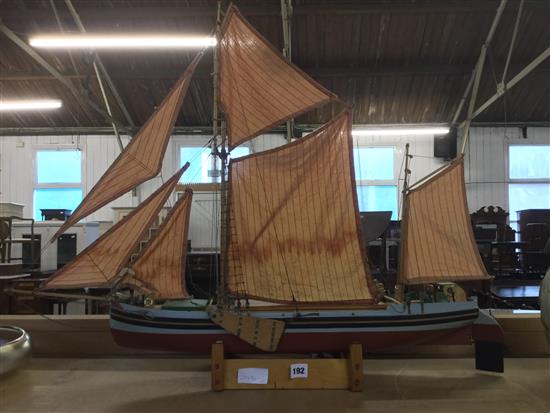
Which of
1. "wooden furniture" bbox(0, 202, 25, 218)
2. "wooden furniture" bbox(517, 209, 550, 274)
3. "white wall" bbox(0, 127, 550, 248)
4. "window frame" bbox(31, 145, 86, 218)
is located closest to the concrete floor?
"wooden furniture" bbox(0, 202, 25, 218)

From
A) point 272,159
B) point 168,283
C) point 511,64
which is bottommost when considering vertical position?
point 168,283

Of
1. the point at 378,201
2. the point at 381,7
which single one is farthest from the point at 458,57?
the point at 378,201

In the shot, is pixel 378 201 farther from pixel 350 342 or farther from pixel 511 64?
pixel 350 342

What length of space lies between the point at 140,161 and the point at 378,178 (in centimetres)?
765

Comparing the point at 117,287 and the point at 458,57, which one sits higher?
the point at 458,57

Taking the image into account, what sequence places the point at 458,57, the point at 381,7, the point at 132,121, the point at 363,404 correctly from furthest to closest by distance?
the point at 132,121 → the point at 458,57 → the point at 381,7 → the point at 363,404

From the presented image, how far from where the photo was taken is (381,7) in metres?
6.26

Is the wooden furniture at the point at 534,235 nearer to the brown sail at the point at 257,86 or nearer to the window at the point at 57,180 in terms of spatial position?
the brown sail at the point at 257,86

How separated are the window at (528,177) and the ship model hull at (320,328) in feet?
27.3

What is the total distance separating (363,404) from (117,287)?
1114mm

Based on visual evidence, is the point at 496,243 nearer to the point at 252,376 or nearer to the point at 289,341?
the point at 289,341

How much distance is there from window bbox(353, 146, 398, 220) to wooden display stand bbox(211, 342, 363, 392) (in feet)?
24.6

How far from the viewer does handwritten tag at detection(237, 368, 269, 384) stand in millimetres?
1521

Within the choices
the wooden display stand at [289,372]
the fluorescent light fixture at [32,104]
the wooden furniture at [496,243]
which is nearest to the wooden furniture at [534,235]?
the wooden furniture at [496,243]
